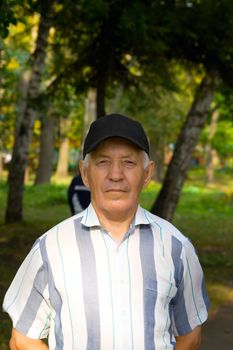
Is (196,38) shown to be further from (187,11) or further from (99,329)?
(99,329)

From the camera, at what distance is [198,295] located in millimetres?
2639

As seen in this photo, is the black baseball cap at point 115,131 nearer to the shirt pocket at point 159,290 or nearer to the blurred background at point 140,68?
the shirt pocket at point 159,290

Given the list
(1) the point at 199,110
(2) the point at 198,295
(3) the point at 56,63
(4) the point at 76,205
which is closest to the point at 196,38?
(1) the point at 199,110

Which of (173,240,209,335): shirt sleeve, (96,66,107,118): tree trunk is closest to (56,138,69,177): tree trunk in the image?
(96,66,107,118): tree trunk

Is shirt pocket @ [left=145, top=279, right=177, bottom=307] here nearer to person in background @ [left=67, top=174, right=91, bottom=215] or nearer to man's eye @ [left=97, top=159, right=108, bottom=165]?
man's eye @ [left=97, top=159, right=108, bottom=165]

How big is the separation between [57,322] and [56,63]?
11904 mm

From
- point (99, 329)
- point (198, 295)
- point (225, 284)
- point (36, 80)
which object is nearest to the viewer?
point (99, 329)

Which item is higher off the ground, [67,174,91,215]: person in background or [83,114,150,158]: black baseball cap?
[83,114,150,158]: black baseball cap

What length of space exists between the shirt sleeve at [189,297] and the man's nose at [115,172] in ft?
1.30

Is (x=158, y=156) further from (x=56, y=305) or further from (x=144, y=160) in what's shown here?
(x=56, y=305)

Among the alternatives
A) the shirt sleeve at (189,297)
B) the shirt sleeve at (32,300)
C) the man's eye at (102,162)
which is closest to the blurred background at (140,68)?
the shirt sleeve at (189,297)

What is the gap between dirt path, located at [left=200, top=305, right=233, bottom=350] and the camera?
663 centimetres

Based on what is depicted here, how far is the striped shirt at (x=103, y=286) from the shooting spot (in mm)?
2361

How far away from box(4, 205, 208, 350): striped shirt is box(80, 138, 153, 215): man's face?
0.08 m
